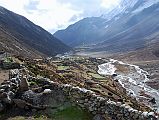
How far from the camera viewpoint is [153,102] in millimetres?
107000

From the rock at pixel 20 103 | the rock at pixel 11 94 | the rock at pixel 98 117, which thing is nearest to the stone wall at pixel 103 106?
the rock at pixel 98 117

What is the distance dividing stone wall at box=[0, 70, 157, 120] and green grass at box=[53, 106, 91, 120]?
337 millimetres

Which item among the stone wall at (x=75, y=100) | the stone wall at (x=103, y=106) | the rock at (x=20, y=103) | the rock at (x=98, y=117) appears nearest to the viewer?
the stone wall at (x=103, y=106)

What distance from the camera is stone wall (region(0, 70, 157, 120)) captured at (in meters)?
23.0

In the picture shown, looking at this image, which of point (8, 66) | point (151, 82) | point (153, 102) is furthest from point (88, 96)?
point (151, 82)

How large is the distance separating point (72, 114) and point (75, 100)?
1.02 metres

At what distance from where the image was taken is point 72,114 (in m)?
24.5

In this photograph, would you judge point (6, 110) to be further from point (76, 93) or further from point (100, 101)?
point (100, 101)

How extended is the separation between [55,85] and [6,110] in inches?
138

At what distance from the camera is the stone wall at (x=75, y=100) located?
23.0 m

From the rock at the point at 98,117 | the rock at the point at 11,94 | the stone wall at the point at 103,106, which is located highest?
the rock at the point at 11,94

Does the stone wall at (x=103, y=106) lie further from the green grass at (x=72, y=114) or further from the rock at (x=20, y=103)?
the rock at (x=20, y=103)

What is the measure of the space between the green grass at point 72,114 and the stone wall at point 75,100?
1.10 ft

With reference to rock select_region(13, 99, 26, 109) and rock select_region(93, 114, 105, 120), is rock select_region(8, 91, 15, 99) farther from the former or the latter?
rock select_region(93, 114, 105, 120)
